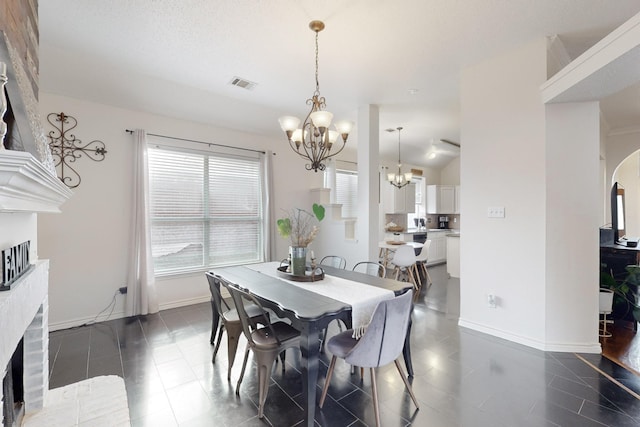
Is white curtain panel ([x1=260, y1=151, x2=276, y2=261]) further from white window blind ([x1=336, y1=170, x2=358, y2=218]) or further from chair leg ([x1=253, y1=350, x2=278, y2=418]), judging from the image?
chair leg ([x1=253, y1=350, x2=278, y2=418])

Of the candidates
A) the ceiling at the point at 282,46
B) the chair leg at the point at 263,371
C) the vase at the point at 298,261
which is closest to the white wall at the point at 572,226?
the ceiling at the point at 282,46

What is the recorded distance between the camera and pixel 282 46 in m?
2.71

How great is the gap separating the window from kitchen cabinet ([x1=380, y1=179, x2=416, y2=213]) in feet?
11.3

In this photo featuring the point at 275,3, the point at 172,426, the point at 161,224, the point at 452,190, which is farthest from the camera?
the point at 452,190

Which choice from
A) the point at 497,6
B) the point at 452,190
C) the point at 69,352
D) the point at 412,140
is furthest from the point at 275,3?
the point at 452,190

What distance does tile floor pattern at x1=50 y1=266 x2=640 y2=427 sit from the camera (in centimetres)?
182

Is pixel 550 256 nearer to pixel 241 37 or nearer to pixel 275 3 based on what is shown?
pixel 275 3

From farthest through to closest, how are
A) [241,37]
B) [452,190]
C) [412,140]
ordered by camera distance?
[452,190], [412,140], [241,37]

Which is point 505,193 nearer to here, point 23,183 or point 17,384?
point 23,183

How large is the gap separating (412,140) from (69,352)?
20.6ft

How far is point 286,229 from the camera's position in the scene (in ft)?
8.61

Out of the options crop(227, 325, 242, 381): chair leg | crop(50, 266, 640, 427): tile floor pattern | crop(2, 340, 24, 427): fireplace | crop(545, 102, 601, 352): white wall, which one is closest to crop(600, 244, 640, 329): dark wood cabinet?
crop(545, 102, 601, 352): white wall

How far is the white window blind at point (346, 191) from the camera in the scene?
6336mm

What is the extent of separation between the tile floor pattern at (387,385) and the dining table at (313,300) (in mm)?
303
